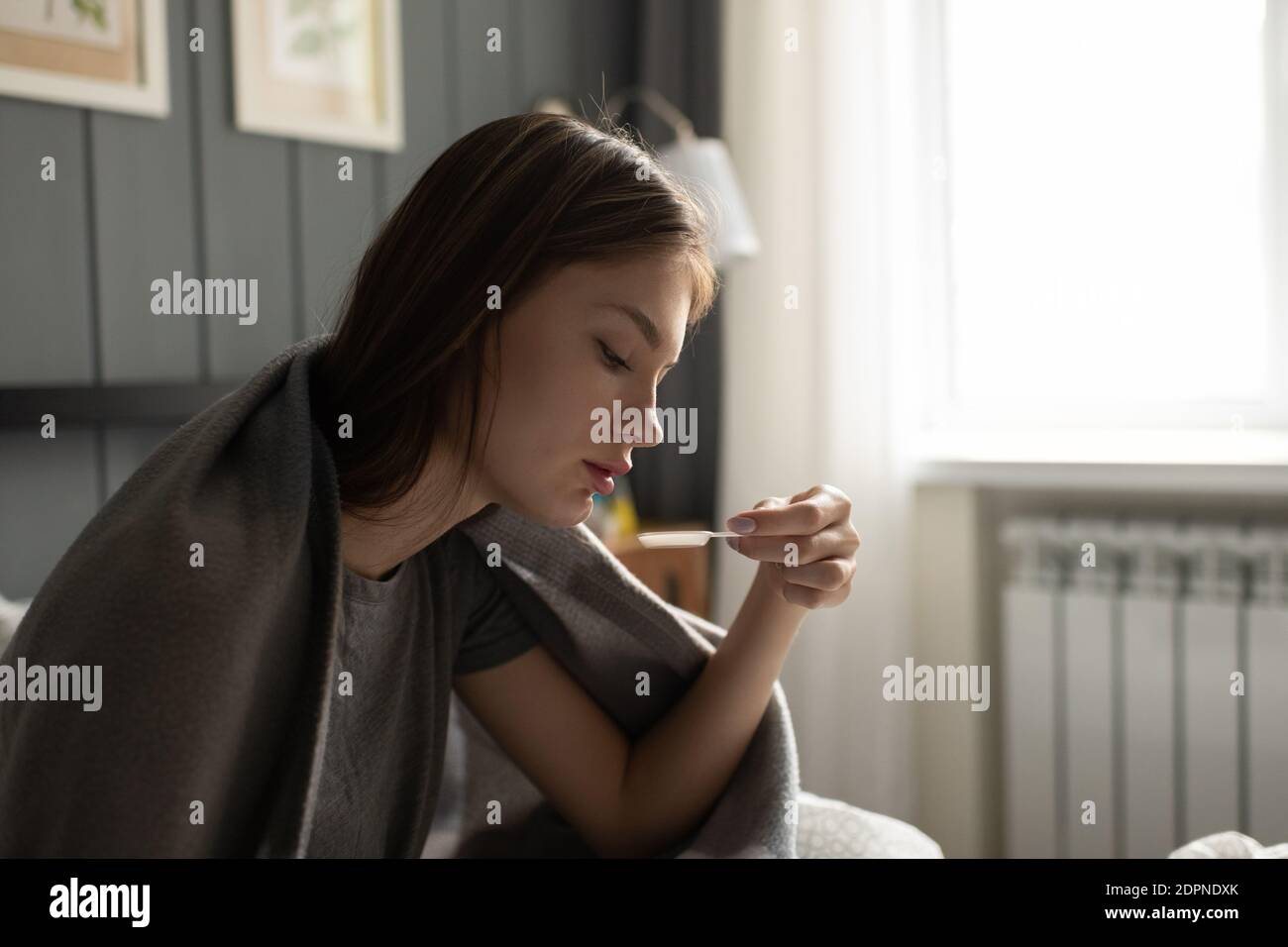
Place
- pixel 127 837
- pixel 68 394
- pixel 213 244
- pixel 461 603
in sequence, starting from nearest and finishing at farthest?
pixel 127 837 → pixel 461 603 → pixel 68 394 → pixel 213 244

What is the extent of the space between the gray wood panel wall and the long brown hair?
0.98 metres

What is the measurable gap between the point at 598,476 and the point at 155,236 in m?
1.22

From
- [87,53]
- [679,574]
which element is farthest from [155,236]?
[679,574]

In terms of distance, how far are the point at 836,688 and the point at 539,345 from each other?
4.92 ft

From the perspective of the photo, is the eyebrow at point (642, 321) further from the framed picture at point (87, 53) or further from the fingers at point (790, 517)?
the framed picture at point (87, 53)

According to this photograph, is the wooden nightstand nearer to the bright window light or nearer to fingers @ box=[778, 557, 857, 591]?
the bright window light

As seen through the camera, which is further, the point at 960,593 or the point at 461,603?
the point at 960,593

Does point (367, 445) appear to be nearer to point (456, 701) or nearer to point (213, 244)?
point (456, 701)

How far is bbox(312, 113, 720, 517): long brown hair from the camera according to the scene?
71 centimetres

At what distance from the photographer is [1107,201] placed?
6.48ft

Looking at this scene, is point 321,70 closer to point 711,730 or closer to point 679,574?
point 679,574

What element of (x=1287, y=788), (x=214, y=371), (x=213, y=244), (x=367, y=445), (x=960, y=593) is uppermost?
(x=213, y=244)
